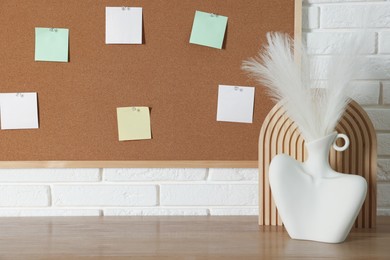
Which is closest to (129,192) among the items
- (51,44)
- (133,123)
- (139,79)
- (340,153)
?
(133,123)

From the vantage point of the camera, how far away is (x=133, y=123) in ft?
4.21

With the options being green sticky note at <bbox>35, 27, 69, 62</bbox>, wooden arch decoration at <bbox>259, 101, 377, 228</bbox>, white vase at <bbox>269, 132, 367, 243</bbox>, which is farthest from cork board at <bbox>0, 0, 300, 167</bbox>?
white vase at <bbox>269, 132, 367, 243</bbox>

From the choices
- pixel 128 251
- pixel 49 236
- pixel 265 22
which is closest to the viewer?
pixel 128 251

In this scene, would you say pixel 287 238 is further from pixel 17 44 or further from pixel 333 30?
pixel 17 44

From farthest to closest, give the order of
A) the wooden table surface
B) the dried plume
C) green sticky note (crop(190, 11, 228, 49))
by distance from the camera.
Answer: green sticky note (crop(190, 11, 228, 49)) < the dried plume < the wooden table surface

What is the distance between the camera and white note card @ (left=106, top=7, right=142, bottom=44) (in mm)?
1274

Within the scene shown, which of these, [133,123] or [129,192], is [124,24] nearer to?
[133,123]

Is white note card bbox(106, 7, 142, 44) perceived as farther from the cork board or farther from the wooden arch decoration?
the wooden arch decoration

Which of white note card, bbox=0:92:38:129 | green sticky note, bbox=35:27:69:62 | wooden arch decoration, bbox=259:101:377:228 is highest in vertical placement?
green sticky note, bbox=35:27:69:62

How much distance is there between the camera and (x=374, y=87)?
1279 mm

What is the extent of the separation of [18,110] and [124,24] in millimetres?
359

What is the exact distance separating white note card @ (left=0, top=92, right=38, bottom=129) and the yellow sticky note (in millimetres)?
224

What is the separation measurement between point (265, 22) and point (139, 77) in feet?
1.17

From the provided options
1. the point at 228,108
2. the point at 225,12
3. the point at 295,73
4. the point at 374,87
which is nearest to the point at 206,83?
the point at 228,108
